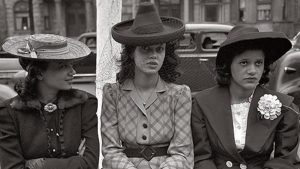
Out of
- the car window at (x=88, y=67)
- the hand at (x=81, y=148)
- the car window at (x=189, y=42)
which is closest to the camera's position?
the hand at (x=81, y=148)

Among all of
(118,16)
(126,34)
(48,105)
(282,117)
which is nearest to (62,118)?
(48,105)

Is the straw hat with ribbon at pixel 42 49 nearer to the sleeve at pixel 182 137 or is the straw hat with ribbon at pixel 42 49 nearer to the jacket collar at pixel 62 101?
the jacket collar at pixel 62 101

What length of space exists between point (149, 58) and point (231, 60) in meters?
0.58

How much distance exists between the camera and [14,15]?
2922 cm

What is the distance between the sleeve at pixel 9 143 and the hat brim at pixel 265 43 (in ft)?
4.71

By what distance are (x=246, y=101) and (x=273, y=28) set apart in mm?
24354

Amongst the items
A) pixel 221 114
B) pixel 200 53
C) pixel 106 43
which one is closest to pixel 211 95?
pixel 221 114

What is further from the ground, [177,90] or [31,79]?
[31,79]

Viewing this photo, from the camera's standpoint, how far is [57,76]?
8.04 ft

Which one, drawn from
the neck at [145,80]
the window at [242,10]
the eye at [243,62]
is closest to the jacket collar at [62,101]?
the neck at [145,80]

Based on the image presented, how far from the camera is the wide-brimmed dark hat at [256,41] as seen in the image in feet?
7.96

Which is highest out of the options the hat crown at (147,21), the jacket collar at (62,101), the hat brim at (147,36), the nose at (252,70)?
the hat crown at (147,21)

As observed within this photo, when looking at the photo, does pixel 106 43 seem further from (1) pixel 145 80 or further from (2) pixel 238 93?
(2) pixel 238 93

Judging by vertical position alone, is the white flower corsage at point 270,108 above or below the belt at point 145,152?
above
